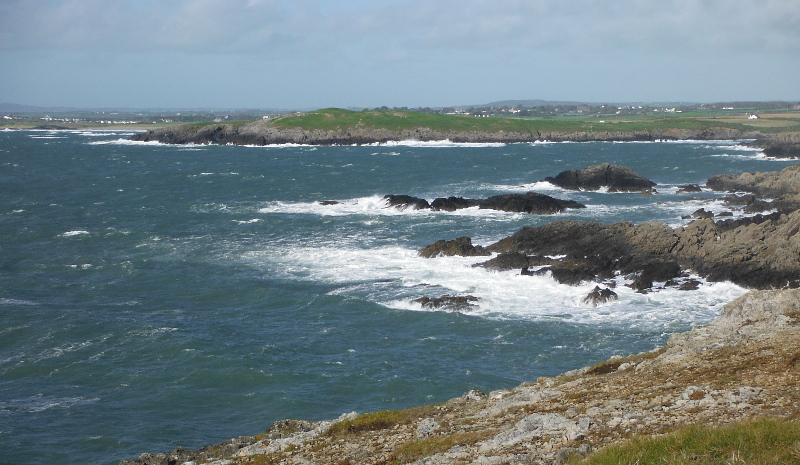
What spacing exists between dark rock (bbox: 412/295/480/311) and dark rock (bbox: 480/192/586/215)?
924 inches

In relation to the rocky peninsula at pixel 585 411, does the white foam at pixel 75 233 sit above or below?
below

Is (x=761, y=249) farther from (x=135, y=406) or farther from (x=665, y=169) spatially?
(x=665, y=169)

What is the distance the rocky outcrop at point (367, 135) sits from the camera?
142000 mm

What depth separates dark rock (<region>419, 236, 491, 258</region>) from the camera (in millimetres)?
38750

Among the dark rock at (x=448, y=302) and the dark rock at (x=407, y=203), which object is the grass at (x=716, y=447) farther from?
the dark rock at (x=407, y=203)

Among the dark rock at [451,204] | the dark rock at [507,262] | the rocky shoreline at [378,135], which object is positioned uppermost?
the rocky shoreline at [378,135]

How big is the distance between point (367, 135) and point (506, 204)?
92846 mm

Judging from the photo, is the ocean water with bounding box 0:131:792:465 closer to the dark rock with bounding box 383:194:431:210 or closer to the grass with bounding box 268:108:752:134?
the dark rock with bounding box 383:194:431:210

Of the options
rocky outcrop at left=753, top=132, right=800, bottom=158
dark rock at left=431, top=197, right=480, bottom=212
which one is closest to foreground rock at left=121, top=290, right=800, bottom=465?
dark rock at left=431, top=197, right=480, bottom=212

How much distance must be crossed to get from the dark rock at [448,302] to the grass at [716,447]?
66.3ft

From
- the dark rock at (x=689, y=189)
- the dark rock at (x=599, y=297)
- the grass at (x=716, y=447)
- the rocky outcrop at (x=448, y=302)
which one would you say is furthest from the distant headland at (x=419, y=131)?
the grass at (x=716, y=447)

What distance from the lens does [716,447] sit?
918 centimetres

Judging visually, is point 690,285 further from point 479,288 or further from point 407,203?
point 407,203

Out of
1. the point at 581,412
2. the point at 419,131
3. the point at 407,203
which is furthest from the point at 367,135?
→ the point at 581,412
